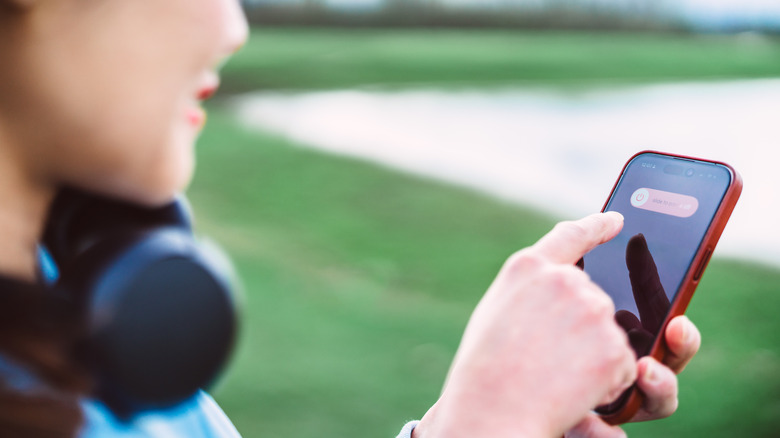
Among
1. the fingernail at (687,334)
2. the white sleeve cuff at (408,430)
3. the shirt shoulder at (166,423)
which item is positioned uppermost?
the fingernail at (687,334)

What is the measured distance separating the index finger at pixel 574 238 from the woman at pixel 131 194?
0.03m

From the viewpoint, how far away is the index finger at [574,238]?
0.83m

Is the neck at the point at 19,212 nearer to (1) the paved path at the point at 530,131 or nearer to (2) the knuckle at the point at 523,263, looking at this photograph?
(2) the knuckle at the point at 523,263

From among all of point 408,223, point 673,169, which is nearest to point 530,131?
point 408,223

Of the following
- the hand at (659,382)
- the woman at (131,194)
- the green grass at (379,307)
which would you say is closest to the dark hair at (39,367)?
the woman at (131,194)

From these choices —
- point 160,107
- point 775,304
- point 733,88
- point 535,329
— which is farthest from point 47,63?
point 733,88

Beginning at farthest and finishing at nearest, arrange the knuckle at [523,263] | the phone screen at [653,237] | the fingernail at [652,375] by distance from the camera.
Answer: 1. the phone screen at [653,237]
2. the fingernail at [652,375]
3. the knuckle at [523,263]

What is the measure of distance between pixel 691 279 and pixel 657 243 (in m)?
0.08

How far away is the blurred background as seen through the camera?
2910mm

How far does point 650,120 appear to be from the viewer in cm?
1100

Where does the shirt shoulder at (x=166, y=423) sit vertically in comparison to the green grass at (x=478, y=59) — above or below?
above

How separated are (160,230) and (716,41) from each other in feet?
117

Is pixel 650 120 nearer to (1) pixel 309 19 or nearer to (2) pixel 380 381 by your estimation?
(2) pixel 380 381

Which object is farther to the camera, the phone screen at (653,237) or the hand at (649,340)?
the phone screen at (653,237)
